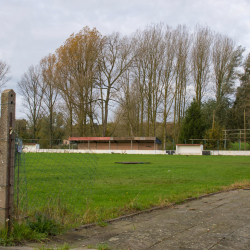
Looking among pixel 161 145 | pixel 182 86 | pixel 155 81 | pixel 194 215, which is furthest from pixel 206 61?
pixel 194 215

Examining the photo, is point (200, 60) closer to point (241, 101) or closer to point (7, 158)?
point (241, 101)

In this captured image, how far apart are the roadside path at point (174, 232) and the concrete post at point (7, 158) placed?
58cm

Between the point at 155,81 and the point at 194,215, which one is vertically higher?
the point at 155,81

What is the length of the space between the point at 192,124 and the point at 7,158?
4621cm

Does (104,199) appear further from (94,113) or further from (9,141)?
(94,113)

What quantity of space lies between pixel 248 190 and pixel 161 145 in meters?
46.7

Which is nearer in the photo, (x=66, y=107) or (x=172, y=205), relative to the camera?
(x=172, y=205)

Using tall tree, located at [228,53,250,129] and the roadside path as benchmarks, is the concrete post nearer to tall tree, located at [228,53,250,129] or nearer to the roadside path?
the roadside path

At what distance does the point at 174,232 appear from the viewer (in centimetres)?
411

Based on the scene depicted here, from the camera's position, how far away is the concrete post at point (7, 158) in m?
3.73

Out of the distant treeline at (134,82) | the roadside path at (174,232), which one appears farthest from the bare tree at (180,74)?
the roadside path at (174,232)

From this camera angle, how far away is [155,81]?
5016 cm

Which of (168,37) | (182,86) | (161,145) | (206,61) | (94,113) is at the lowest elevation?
(161,145)

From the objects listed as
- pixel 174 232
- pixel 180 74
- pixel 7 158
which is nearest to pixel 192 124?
pixel 180 74
